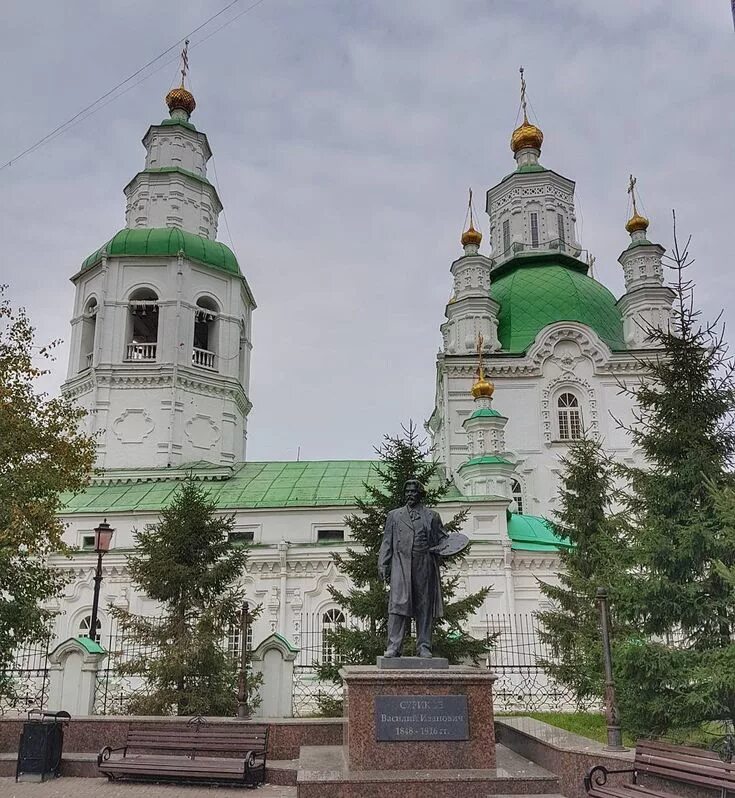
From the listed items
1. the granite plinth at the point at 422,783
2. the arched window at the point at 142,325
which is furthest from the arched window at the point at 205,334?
the granite plinth at the point at 422,783

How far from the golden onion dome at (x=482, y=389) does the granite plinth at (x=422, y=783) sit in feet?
74.6

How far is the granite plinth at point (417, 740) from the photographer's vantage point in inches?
303

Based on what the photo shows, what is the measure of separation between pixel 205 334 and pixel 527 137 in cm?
2271

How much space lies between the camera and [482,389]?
2997 centimetres

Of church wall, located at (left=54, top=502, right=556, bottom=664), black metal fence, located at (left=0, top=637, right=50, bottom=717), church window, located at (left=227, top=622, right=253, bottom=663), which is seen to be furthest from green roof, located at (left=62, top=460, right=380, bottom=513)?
black metal fence, located at (left=0, top=637, right=50, bottom=717)

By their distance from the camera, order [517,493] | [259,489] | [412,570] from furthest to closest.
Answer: [517,493]
[259,489]
[412,570]

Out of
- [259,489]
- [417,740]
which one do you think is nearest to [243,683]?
[417,740]

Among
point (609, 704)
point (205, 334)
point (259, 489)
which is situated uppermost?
point (205, 334)

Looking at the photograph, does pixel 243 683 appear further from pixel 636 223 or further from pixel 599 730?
pixel 636 223

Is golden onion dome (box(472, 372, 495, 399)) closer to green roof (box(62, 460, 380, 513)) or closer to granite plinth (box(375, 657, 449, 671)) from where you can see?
green roof (box(62, 460, 380, 513))

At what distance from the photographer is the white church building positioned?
77.9 feet

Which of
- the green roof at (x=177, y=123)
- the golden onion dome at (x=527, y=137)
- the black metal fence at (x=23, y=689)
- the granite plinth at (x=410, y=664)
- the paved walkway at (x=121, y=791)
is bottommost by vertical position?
the paved walkway at (x=121, y=791)

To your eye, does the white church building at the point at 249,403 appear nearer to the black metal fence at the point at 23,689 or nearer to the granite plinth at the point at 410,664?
A: the black metal fence at the point at 23,689

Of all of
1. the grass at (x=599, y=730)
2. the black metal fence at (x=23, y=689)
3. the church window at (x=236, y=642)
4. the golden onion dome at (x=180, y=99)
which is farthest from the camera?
the golden onion dome at (x=180, y=99)
